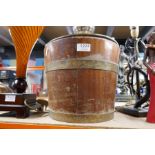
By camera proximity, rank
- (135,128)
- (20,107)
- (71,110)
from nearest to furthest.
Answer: (135,128)
(71,110)
(20,107)

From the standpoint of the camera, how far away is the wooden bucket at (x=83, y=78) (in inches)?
34.4

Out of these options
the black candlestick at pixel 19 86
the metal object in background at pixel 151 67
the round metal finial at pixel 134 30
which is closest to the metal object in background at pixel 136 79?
the round metal finial at pixel 134 30

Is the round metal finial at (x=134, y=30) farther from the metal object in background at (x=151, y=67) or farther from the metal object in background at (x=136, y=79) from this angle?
the metal object in background at (x=151, y=67)

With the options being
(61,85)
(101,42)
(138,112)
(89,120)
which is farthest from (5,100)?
(138,112)

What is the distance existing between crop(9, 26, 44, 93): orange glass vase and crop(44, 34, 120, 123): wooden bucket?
25 centimetres

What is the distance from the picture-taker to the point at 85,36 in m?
0.90

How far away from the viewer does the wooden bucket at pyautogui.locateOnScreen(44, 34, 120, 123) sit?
87 cm

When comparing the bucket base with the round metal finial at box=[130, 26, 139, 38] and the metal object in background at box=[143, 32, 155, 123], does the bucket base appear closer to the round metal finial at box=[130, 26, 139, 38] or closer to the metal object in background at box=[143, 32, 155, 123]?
the metal object in background at box=[143, 32, 155, 123]

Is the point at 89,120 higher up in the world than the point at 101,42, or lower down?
lower down

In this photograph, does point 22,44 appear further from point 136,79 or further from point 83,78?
point 136,79

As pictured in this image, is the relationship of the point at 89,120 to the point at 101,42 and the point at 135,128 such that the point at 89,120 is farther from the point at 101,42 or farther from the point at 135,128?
the point at 101,42

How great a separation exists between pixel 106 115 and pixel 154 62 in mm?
386

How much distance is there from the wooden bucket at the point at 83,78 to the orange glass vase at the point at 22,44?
25cm

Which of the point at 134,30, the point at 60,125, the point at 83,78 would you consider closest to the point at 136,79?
the point at 134,30
